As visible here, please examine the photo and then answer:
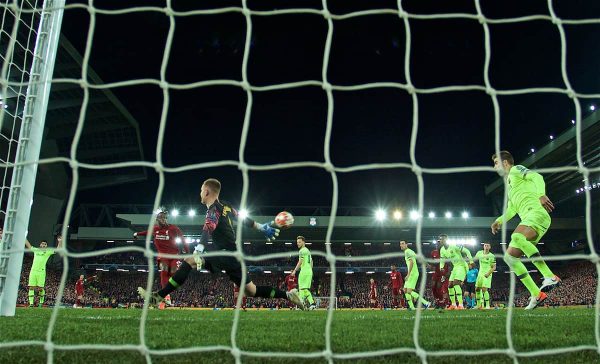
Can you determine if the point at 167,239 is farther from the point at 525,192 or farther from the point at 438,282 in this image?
the point at 525,192

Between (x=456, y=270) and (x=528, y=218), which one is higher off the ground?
(x=528, y=218)

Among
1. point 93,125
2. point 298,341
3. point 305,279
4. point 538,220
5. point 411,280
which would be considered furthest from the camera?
point 93,125

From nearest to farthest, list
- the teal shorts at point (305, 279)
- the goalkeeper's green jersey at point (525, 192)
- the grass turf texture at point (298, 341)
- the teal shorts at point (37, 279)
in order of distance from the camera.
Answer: the grass turf texture at point (298, 341), the goalkeeper's green jersey at point (525, 192), the teal shorts at point (305, 279), the teal shorts at point (37, 279)

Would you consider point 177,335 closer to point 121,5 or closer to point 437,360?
point 437,360

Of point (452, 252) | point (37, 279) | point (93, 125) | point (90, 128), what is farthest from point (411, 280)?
point (93, 125)

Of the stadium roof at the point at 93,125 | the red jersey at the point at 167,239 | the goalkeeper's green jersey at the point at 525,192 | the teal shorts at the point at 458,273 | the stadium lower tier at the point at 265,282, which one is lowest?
the stadium lower tier at the point at 265,282

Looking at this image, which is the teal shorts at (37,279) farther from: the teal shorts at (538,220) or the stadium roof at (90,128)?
the teal shorts at (538,220)

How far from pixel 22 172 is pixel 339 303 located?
2951 cm

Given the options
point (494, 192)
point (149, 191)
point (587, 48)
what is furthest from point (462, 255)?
point (149, 191)

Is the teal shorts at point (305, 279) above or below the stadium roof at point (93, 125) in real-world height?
below

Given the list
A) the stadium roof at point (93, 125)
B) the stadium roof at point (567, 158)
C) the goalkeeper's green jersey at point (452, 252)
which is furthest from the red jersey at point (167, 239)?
the stadium roof at point (567, 158)

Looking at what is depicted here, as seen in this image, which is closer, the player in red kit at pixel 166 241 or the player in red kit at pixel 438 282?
the player in red kit at pixel 166 241

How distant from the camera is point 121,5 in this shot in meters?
23.2

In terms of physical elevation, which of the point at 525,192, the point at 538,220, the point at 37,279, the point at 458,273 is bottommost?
the point at 37,279
